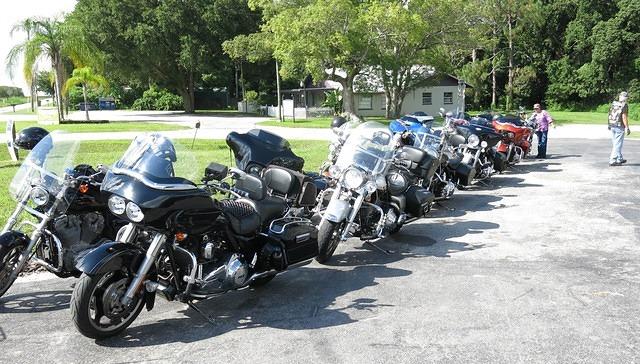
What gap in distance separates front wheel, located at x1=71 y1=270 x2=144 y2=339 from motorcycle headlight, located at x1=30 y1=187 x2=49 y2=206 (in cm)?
109

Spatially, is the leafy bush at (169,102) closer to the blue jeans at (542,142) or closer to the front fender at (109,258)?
the blue jeans at (542,142)

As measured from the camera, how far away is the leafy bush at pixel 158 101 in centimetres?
6225

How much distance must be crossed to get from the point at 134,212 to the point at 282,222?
1.83m

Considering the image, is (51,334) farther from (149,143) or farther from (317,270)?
(317,270)

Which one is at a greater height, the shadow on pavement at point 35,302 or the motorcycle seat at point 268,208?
the motorcycle seat at point 268,208

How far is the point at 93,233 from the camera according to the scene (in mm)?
5262

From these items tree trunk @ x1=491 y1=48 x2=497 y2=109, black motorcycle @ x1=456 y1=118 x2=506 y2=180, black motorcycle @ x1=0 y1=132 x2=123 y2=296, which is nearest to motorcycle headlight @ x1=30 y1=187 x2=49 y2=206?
black motorcycle @ x1=0 y1=132 x2=123 y2=296

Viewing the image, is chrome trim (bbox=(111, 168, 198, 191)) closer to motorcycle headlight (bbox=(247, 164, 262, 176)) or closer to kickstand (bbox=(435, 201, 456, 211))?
motorcycle headlight (bbox=(247, 164, 262, 176))

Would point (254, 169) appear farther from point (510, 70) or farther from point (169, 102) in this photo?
point (169, 102)

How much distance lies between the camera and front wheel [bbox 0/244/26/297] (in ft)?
15.7

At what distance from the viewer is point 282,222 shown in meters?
5.65

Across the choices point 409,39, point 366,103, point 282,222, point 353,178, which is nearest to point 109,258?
point 282,222

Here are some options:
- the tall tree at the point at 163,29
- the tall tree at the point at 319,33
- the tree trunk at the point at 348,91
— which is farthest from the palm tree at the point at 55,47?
the tree trunk at the point at 348,91

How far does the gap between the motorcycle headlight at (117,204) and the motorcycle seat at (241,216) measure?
896 millimetres
